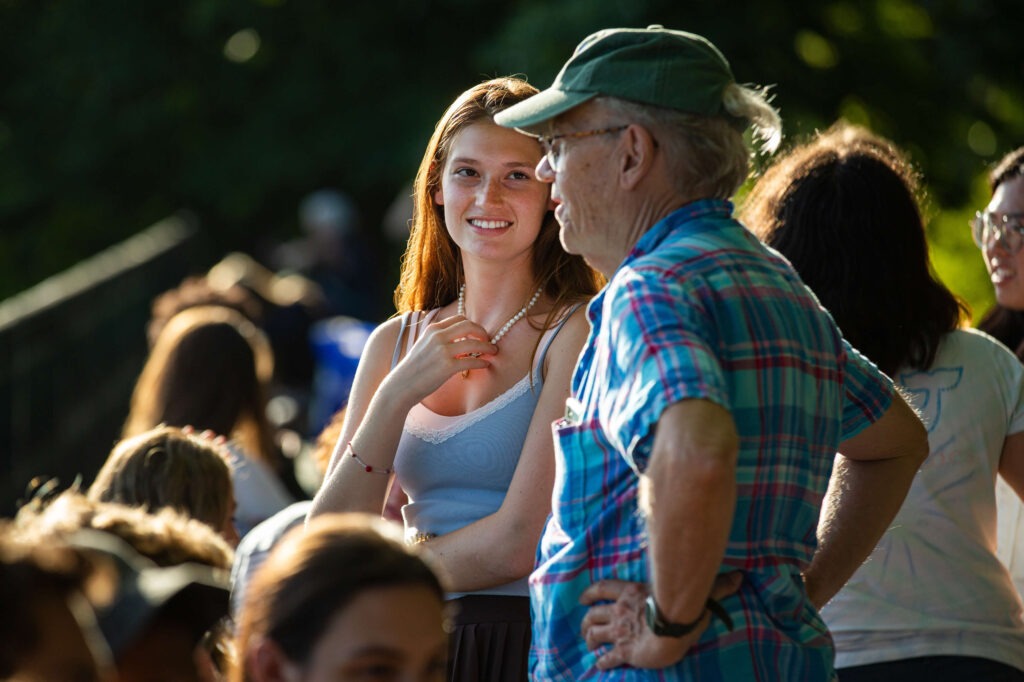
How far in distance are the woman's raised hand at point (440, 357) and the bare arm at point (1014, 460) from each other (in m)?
1.24

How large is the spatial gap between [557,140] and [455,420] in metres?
0.86

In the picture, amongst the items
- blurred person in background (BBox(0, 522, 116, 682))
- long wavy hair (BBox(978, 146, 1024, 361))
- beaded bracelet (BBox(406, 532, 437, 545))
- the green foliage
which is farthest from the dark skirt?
the green foliage

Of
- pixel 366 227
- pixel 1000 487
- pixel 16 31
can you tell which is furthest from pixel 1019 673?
pixel 16 31

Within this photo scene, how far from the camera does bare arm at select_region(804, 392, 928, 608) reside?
115 inches

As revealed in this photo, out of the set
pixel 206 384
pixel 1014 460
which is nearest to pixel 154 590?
pixel 1014 460

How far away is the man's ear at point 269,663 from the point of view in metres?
Result: 2.21

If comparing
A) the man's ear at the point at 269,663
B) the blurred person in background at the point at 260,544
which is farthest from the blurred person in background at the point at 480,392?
the man's ear at the point at 269,663

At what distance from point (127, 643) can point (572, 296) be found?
1.70m

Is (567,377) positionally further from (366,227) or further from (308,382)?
(366,227)

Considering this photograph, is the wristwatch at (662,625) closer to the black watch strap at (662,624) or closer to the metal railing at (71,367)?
the black watch strap at (662,624)

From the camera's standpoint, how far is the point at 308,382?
9.87 metres

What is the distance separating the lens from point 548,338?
10.9 ft

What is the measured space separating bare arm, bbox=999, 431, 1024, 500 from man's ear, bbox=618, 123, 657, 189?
139 centimetres

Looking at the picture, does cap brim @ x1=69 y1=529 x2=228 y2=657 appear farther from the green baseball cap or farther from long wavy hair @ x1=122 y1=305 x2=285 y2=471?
long wavy hair @ x1=122 y1=305 x2=285 y2=471
